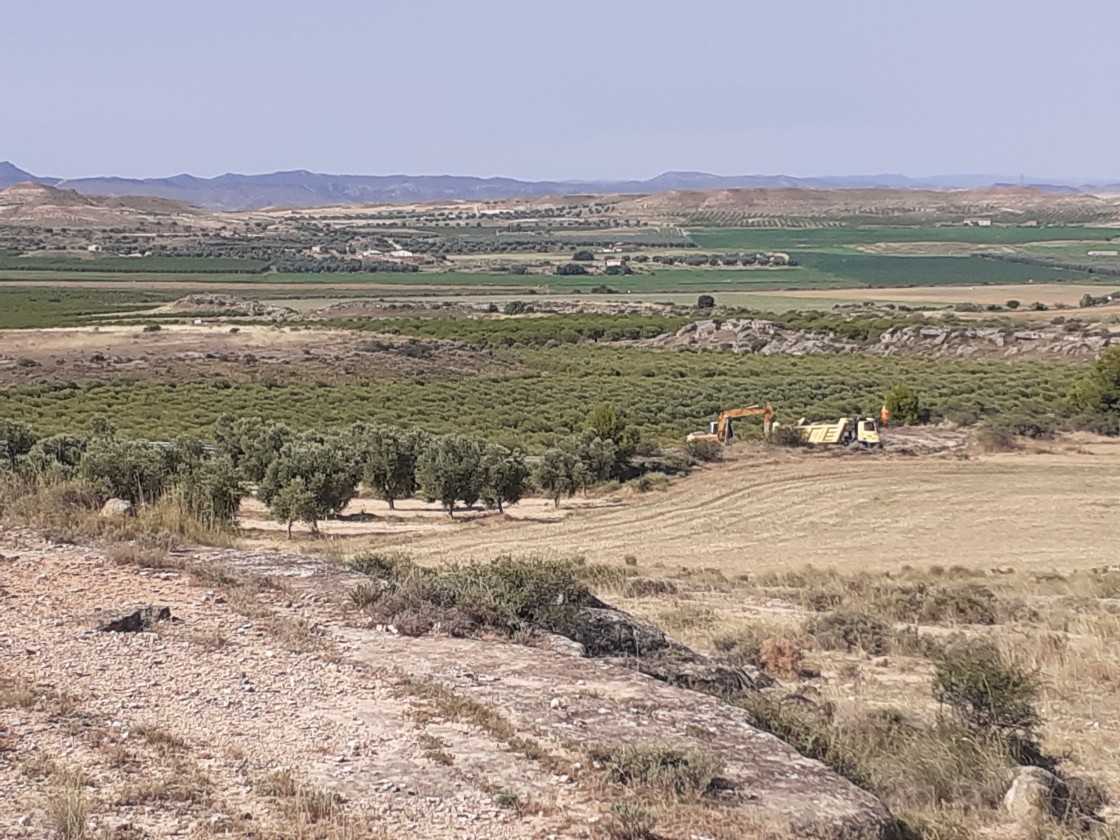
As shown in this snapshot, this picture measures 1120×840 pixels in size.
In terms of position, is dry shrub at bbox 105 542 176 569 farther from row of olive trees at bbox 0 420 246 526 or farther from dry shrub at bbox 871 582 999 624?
dry shrub at bbox 871 582 999 624

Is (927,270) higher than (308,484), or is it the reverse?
(308,484)

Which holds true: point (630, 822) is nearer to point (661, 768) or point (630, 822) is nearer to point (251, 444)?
point (661, 768)

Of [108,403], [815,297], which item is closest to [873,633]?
[108,403]

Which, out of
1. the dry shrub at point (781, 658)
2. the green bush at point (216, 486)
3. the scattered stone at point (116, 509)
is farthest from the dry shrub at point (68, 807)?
the green bush at point (216, 486)

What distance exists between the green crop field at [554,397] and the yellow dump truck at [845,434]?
5799 mm

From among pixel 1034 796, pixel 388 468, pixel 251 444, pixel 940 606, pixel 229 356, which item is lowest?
pixel 229 356

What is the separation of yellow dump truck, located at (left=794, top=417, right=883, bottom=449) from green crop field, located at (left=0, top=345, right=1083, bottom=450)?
228 inches

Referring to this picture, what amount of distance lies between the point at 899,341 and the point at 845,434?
41.9 m

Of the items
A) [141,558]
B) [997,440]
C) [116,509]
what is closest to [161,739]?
[141,558]

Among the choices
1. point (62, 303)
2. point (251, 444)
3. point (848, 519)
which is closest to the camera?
point (848, 519)

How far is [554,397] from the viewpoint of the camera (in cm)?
5341

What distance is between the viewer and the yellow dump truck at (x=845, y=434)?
35625 millimetres

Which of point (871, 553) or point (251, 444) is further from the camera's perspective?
point (251, 444)

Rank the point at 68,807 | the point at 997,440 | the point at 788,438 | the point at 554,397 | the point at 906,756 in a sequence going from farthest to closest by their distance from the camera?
the point at 554,397 → the point at 997,440 → the point at 788,438 → the point at 906,756 → the point at 68,807
